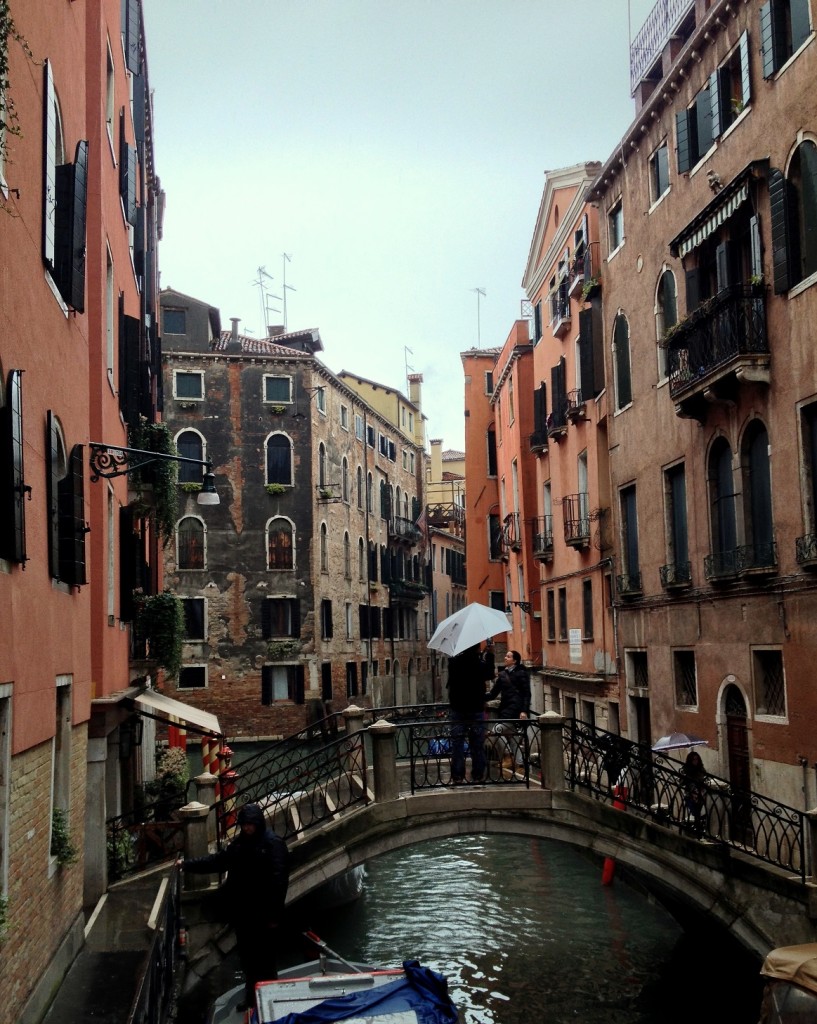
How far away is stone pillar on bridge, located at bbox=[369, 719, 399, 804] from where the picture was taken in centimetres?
1372

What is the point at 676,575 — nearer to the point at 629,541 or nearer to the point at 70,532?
the point at 629,541

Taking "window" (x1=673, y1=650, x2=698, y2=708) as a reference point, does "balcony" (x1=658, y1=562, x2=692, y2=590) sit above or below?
above

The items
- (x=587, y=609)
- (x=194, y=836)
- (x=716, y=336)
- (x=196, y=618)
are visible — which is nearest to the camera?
(x=194, y=836)

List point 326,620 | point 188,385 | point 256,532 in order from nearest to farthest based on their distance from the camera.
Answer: point 188,385 < point 256,532 < point 326,620

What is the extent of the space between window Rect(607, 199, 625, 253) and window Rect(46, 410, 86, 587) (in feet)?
45.0

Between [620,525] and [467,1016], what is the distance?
402 inches

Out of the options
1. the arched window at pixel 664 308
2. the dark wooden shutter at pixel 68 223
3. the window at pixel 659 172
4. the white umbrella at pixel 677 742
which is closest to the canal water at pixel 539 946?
the white umbrella at pixel 677 742

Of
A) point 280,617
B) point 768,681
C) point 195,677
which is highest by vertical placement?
point 280,617

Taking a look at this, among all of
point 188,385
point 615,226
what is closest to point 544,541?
point 615,226

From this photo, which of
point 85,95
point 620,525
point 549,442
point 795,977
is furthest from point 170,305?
point 795,977

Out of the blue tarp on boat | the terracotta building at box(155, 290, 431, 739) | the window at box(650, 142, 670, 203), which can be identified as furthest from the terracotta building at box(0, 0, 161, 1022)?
the terracotta building at box(155, 290, 431, 739)

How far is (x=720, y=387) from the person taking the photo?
15781mm

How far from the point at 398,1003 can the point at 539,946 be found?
7.36 meters

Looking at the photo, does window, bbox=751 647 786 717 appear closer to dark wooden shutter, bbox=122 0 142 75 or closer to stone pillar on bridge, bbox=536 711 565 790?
stone pillar on bridge, bbox=536 711 565 790
